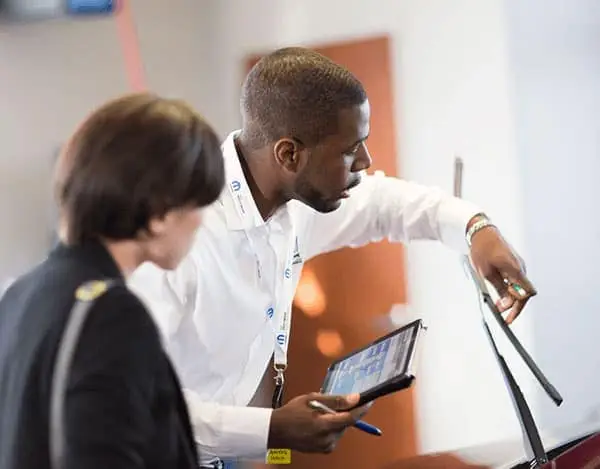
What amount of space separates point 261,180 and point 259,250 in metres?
0.10

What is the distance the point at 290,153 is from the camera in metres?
1.21

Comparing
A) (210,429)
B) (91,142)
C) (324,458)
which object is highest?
(91,142)

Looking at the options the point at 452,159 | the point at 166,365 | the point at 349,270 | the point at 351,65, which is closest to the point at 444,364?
the point at 349,270

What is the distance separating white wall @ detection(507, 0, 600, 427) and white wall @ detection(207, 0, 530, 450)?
50mm

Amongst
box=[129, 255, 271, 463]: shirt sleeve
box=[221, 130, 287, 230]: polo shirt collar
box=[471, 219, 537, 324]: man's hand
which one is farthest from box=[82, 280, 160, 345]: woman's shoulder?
box=[471, 219, 537, 324]: man's hand

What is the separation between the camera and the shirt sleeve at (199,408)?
108 centimetres

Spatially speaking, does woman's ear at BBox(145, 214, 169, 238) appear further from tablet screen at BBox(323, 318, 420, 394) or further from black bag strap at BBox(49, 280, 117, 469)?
tablet screen at BBox(323, 318, 420, 394)

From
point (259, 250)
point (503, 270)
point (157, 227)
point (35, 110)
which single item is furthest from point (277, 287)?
point (35, 110)

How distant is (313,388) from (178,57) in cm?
110

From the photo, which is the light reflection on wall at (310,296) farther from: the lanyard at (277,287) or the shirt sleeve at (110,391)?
the shirt sleeve at (110,391)

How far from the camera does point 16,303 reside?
0.79 m

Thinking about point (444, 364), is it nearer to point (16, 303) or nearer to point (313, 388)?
point (313, 388)

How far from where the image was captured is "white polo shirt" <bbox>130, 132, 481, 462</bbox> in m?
1.09

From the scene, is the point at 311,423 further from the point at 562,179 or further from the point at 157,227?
the point at 562,179
